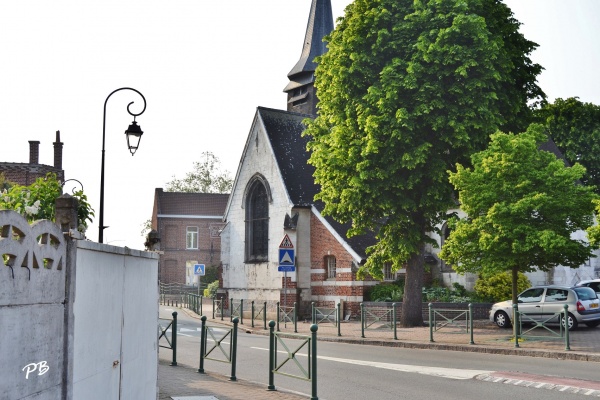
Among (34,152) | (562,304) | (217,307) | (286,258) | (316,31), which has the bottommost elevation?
(217,307)

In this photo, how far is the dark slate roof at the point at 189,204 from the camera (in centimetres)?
6662

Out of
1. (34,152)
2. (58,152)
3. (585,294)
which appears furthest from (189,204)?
(585,294)

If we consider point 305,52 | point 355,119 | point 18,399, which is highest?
point 305,52

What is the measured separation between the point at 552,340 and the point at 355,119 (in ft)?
31.1

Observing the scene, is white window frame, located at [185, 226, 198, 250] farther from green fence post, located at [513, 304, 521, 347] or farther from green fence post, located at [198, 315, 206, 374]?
green fence post, located at [198, 315, 206, 374]

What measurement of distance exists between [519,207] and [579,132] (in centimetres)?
2987

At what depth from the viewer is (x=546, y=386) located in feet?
39.0

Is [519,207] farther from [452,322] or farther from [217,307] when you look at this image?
[217,307]

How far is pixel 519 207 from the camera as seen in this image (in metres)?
19.1

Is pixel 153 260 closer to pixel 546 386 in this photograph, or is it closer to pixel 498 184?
pixel 546 386

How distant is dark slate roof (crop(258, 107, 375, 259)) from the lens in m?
33.5

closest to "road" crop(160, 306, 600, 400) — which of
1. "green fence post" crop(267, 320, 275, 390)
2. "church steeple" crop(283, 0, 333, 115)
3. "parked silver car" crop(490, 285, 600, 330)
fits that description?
"green fence post" crop(267, 320, 275, 390)

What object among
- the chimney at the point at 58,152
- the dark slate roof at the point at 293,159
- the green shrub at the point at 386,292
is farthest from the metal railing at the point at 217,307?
the chimney at the point at 58,152

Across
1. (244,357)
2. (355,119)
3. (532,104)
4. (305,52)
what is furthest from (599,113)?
(244,357)
